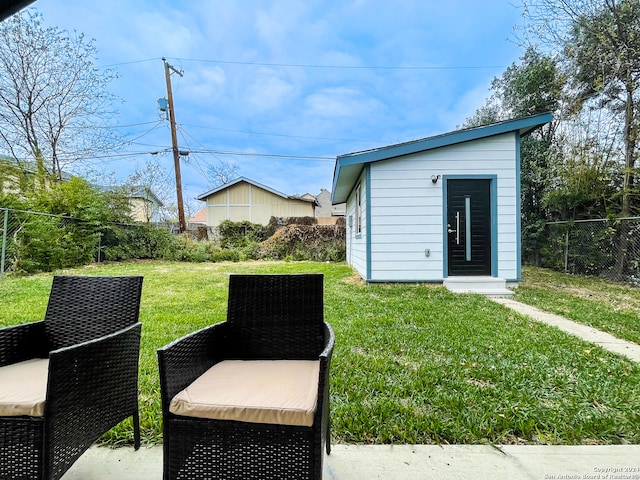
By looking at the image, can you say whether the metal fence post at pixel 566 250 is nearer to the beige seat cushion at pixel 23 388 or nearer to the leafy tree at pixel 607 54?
the leafy tree at pixel 607 54

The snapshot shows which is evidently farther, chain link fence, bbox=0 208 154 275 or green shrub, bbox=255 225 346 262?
green shrub, bbox=255 225 346 262

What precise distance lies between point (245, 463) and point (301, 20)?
7.05 metres

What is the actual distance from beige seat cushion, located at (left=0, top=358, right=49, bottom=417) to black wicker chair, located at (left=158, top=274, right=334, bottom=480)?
47 centimetres

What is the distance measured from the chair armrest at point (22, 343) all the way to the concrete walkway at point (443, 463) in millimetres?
610

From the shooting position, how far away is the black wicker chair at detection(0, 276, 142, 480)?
Result: 110 centimetres

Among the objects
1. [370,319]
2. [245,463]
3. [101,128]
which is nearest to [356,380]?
[245,463]

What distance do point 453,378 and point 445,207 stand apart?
4283mm

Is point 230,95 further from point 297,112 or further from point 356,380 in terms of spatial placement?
point 356,380

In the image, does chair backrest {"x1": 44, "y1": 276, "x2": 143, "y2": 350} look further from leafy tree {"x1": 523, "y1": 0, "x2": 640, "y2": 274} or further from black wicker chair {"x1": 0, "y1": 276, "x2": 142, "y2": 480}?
leafy tree {"x1": 523, "y1": 0, "x2": 640, "y2": 274}

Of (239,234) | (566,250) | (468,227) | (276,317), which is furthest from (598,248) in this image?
(239,234)

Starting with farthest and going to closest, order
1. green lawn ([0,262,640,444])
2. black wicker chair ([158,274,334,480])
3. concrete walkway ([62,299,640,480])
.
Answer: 1. green lawn ([0,262,640,444])
2. concrete walkway ([62,299,640,480])
3. black wicker chair ([158,274,334,480])

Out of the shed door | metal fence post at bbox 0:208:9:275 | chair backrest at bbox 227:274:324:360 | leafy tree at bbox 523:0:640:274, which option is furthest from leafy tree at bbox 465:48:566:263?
metal fence post at bbox 0:208:9:275

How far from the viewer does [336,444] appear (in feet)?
5.21

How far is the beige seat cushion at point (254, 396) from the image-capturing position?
1085 mm
